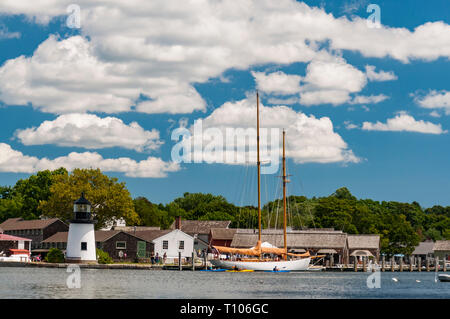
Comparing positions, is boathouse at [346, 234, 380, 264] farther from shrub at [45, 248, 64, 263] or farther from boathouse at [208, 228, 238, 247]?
shrub at [45, 248, 64, 263]

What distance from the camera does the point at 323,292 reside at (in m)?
54.6

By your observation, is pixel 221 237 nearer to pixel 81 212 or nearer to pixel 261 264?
pixel 261 264

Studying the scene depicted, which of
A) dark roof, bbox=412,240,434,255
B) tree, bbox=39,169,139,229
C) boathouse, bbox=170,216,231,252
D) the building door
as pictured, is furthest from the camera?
dark roof, bbox=412,240,434,255

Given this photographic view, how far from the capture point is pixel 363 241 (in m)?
114

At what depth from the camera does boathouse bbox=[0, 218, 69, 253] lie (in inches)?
4267

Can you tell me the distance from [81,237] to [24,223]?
33.3 meters

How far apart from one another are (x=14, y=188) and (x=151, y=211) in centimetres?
2931

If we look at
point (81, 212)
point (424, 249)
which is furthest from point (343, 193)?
point (81, 212)

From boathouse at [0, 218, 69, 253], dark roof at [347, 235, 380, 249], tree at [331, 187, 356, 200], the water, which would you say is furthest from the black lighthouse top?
tree at [331, 187, 356, 200]

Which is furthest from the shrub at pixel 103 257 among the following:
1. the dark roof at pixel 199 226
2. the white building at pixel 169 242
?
the dark roof at pixel 199 226

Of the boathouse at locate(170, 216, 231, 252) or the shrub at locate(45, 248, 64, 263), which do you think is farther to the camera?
the boathouse at locate(170, 216, 231, 252)

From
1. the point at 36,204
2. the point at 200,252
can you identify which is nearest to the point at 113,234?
the point at 200,252

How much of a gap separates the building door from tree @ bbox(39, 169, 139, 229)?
29.4 ft
